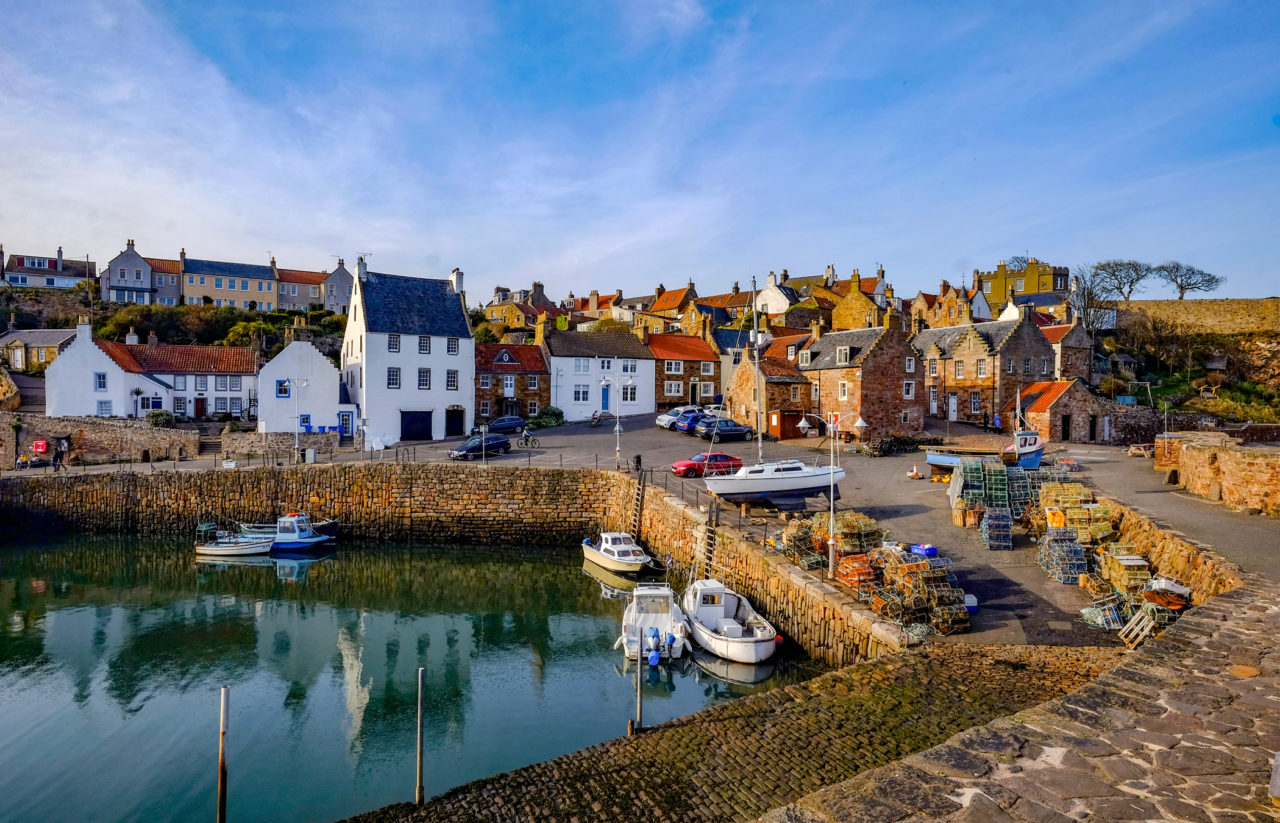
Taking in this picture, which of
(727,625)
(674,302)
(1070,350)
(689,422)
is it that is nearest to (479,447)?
(689,422)

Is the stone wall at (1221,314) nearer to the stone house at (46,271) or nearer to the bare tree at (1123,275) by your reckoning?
the bare tree at (1123,275)

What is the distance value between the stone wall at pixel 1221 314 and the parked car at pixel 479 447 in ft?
175

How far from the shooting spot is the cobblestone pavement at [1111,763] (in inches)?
195

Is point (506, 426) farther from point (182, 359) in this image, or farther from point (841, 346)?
point (182, 359)

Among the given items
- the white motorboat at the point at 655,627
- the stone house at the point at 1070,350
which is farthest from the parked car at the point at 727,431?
the stone house at the point at 1070,350

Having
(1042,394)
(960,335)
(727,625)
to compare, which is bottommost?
(727,625)

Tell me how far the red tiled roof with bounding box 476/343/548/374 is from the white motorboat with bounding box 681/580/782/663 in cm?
2887

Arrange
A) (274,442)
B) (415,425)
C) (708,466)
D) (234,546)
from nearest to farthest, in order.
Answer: (234,546)
(708,466)
(274,442)
(415,425)

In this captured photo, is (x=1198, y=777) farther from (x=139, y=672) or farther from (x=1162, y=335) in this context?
(x=1162, y=335)

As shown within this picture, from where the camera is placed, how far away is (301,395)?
40.2 meters

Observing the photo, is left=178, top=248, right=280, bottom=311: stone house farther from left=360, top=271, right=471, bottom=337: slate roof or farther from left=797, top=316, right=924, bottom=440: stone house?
left=797, top=316, right=924, bottom=440: stone house

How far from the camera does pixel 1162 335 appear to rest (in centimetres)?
5484

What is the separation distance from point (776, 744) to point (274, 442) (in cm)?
3482

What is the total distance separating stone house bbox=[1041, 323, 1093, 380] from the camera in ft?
151
